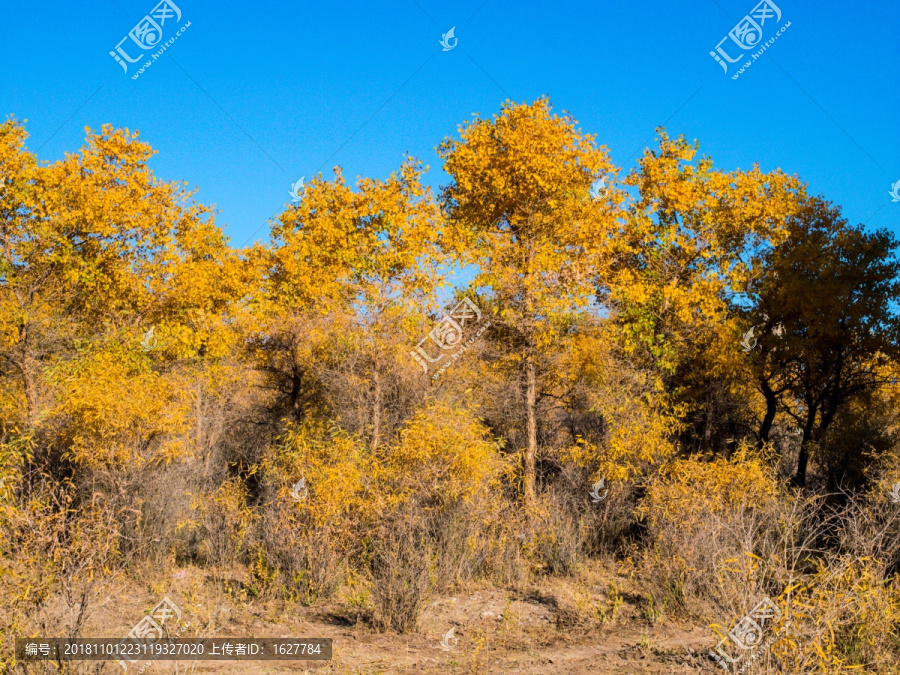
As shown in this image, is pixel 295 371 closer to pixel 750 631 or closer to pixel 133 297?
pixel 133 297

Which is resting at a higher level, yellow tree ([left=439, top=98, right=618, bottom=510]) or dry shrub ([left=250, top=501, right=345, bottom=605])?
yellow tree ([left=439, top=98, right=618, bottom=510])

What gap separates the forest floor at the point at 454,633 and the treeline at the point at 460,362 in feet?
1.75

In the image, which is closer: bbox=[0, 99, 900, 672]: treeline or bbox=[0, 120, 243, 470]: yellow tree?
bbox=[0, 99, 900, 672]: treeline

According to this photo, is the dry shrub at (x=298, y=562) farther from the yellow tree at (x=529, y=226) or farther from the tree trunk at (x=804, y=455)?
the tree trunk at (x=804, y=455)

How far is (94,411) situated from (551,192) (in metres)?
10.0

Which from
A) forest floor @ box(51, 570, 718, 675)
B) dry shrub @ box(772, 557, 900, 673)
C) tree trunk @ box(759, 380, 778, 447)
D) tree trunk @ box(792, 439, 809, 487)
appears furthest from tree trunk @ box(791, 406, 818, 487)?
dry shrub @ box(772, 557, 900, 673)

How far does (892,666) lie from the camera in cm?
615

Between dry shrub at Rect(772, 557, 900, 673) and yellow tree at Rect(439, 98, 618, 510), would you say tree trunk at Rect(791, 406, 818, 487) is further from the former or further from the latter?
dry shrub at Rect(772, 557, 900, 673)

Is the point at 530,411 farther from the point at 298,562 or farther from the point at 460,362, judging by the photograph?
the point at 298,562

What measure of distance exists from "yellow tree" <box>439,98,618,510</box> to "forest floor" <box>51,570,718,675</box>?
16.7ft

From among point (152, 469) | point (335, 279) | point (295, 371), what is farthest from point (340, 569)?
point (295, 371)

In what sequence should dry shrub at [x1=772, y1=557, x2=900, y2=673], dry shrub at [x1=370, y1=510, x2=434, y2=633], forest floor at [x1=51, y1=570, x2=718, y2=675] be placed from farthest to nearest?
dry shrub at [x1=370, y1=510, x2=434, y2=633] < forest floor at [x1=51, y1=570, x2=718, y2=675] < dry shrub at [x1=772, y1=557, x2=900, y2=673]

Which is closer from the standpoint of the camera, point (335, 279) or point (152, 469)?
point (152, 469)

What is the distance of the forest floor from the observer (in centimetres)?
714
